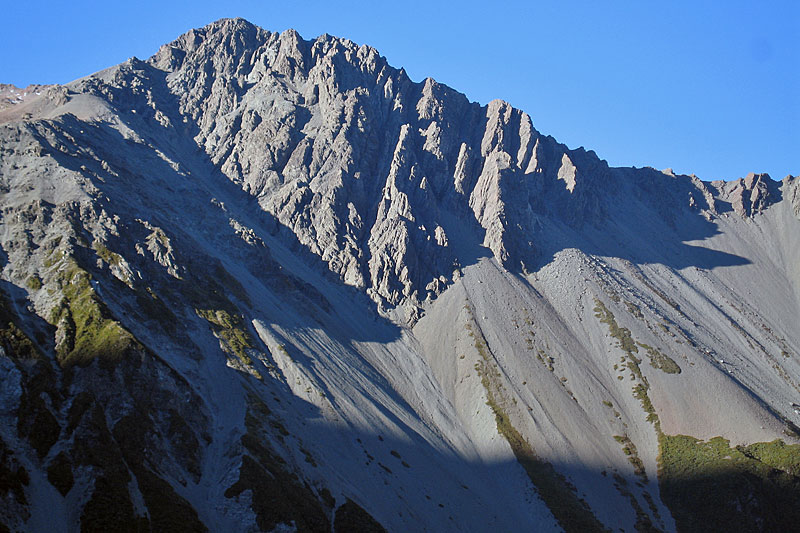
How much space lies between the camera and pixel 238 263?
408 feet

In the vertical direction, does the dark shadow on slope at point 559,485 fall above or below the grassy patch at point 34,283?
below

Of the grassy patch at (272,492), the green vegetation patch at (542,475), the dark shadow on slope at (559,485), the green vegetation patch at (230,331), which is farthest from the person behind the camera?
the green vegetation patch at (230,331)

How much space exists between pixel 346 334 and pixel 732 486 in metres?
79.0

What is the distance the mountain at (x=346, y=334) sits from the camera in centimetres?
6128

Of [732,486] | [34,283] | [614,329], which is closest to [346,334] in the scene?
[34,283]

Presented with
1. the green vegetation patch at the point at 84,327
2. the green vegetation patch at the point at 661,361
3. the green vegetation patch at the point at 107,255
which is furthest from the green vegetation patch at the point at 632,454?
the green vegetation patch at the point at 107,255

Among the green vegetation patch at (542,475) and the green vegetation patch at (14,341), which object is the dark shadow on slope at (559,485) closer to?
the green vegetation patch at (542,475)

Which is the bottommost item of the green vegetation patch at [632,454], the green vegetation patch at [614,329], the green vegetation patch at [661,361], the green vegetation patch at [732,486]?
the green vegetation patch at [732,486]

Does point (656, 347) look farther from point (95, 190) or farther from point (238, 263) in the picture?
point (95, 190)

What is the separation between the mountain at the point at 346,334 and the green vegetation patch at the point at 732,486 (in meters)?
0.41

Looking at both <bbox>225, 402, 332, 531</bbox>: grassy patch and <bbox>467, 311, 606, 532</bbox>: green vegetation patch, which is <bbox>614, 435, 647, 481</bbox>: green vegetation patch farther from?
<bbox>225, 402, 332, 531</bbox>: grassy patch

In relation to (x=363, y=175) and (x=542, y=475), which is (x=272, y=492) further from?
(x=363, y=175)

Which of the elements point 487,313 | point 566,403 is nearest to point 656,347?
point 566,403

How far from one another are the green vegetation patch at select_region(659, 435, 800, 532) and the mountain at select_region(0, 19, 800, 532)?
41 cm
